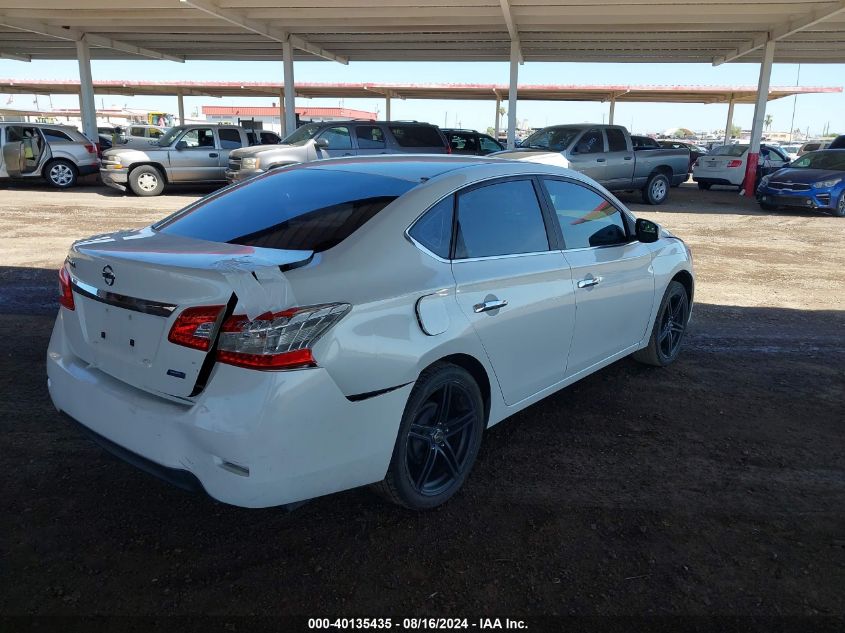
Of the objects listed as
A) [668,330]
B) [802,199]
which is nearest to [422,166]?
[668,330]

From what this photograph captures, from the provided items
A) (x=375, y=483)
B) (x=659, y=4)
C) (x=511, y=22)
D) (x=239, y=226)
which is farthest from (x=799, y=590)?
(x=511, y=22)

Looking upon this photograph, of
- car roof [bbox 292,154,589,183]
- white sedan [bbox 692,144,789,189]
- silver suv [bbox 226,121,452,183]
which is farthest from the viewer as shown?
white sedan [bbox 692,144,789,189]

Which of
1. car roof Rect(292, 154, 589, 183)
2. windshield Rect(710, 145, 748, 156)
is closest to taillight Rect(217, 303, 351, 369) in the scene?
car roof Rect(292, 154, 589, 183)

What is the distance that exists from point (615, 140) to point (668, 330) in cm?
1254

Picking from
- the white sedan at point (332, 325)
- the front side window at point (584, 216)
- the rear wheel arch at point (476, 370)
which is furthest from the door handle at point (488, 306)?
the front side window at point (584, 216)

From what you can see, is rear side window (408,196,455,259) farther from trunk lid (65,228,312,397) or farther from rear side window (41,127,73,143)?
rear side window (41,127,73,143)

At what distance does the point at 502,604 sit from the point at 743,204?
18994 millimetres

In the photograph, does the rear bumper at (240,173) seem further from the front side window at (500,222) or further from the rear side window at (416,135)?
the front side window at (500,222)

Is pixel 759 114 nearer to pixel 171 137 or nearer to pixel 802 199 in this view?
pixel 802 199

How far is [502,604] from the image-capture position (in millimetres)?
2562

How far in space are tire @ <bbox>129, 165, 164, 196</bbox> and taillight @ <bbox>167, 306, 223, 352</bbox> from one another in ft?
53.1

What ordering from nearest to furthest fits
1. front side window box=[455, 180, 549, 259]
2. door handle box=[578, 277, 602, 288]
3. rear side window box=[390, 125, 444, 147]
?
front side window box=[455, 180, 549, 259] → door handle box=[578, 277, 602, 288] → rear side window box=[390, 125, 444, 147]

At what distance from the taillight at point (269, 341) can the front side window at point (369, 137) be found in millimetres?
13616

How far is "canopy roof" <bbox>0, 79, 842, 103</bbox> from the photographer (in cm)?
3472
